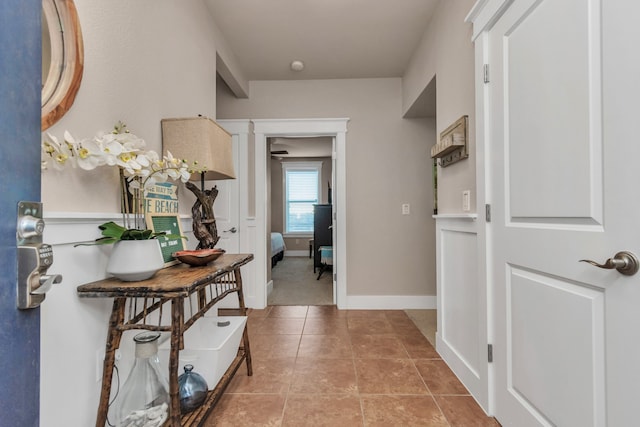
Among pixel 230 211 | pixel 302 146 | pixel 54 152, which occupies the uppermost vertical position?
pixel 302 146

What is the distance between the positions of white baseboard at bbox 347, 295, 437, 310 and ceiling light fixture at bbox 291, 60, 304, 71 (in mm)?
2562

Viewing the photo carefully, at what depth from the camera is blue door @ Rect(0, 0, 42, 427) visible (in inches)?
19.7

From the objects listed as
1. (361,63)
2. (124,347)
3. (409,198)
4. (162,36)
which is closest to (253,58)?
(361,63)

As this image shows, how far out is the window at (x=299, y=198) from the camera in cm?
767

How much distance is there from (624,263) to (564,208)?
284 millimetres

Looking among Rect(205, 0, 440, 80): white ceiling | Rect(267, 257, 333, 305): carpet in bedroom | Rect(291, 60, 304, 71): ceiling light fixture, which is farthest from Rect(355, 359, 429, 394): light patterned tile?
Rect(291, 60, 304, 71): ceiling light fixture

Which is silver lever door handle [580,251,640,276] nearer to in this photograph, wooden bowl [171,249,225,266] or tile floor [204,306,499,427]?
tile floor [204,306,499,427]

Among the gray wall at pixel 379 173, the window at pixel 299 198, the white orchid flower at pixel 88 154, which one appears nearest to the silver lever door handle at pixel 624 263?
the white orchid flower at pixel 88 154

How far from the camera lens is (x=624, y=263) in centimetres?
84

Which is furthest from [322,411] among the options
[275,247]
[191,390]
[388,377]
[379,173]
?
[275,247]

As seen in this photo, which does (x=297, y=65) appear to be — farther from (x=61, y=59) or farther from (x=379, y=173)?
(x=61, y=59)

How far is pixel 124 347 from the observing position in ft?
4.25

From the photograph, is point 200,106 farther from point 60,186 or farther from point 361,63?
point 361,63

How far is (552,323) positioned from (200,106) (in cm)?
237
